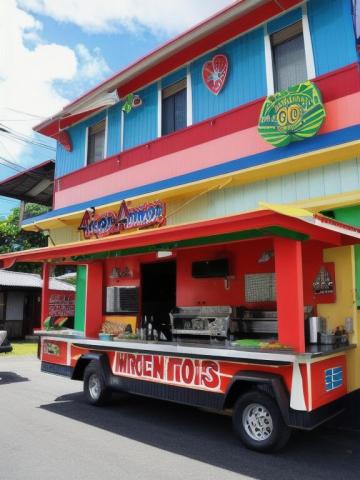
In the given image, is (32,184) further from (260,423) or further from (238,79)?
(260,423)

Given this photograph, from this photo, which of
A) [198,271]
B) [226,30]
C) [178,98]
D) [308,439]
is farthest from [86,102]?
[308,439]

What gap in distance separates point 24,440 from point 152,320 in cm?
507

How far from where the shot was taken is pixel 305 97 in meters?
7.75

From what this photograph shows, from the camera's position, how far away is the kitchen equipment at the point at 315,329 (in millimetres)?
6547

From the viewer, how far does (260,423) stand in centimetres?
562

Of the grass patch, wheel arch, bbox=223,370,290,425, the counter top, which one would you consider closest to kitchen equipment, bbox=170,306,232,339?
the counter top

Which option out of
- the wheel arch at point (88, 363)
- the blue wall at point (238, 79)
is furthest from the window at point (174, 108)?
the wheel arch at point (88, 363)

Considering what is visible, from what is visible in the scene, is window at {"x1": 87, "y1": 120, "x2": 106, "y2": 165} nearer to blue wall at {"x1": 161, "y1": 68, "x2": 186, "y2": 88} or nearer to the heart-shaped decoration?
blue wall at {"x1": 161, "y1": 68, "x2": 186, "y2": 88}

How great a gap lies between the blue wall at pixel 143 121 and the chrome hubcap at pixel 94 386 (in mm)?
5892

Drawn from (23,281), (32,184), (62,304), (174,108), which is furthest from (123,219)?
(23,281)

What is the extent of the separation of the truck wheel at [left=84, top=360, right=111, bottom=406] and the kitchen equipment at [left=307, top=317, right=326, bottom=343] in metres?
3.85

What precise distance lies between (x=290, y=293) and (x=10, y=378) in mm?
8893

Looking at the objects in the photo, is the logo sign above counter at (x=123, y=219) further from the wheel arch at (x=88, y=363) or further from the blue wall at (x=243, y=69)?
the wheel arch at (x=88, y=363)

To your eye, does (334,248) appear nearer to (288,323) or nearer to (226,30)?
(288,323)
